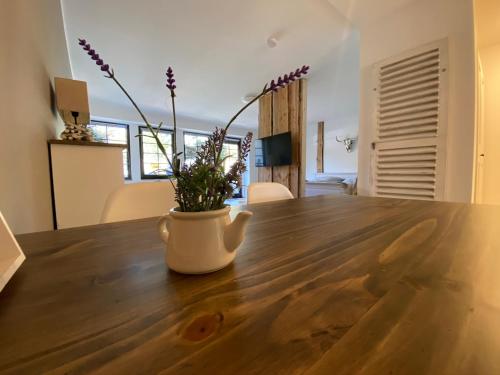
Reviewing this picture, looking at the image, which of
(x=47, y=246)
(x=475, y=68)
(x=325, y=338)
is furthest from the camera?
(x=475, y=68)

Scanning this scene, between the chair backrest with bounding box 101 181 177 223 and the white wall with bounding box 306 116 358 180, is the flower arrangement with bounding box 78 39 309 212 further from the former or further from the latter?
the white wall with bounding box 306 116 358 180

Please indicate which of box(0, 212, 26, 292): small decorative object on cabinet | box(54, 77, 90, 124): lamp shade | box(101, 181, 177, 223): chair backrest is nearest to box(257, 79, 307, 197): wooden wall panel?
box(54, 77, 90, 124): lamp shade

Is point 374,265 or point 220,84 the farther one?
point 220,84

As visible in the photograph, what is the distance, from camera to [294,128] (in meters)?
3.36

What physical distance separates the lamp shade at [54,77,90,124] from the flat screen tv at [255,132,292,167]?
7.93ft

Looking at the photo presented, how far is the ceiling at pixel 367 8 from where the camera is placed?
185cm

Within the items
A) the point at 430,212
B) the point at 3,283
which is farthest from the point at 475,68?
the point at 3,283

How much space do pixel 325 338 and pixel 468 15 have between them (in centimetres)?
236

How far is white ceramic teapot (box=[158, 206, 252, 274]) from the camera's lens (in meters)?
0.36

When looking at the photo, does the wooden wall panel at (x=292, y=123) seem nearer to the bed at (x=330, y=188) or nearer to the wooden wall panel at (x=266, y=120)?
the wooden wall panel at (x=266, y=120)

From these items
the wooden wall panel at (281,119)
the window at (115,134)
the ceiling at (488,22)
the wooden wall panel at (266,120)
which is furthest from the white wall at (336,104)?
the window at (115,134)

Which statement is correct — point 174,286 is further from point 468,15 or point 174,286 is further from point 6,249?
point 468,15

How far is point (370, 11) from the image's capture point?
6.40ft

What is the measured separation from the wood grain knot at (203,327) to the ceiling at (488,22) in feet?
9.02
